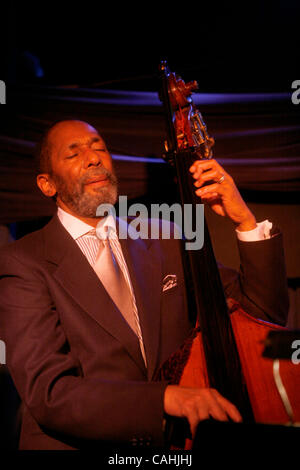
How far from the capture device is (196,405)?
3.73 feet

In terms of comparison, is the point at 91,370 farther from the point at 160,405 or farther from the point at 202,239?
the point at 202,239

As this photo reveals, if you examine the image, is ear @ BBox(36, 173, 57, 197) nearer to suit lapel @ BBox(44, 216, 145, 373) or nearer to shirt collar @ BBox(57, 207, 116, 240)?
shirt collar @ BBox(57, 207, 116, 240)

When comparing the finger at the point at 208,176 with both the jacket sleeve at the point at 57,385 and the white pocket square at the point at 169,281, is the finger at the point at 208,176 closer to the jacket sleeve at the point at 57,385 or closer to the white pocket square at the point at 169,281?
the white pocket square at the point at 169,281

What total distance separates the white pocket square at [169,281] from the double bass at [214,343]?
1.10 ft

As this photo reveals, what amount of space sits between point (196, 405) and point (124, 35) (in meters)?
2.54

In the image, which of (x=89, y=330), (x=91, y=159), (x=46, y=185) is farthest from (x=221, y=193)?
(x=46, y=185)

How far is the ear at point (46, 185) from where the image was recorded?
6.61ft

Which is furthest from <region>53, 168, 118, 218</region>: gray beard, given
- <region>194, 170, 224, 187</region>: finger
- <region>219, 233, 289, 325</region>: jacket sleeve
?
<region>219, 233, 289, 325</region>: jacket sleeve

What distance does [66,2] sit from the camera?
107 inches

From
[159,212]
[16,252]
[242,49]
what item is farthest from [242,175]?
[16,252]

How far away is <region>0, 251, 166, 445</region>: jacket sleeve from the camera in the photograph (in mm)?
1225

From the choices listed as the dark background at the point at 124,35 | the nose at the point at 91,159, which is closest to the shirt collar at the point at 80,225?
the nose at the point at 91,159

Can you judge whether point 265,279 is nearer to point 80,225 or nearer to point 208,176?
point 208,176

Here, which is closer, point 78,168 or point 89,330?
point 89,330
